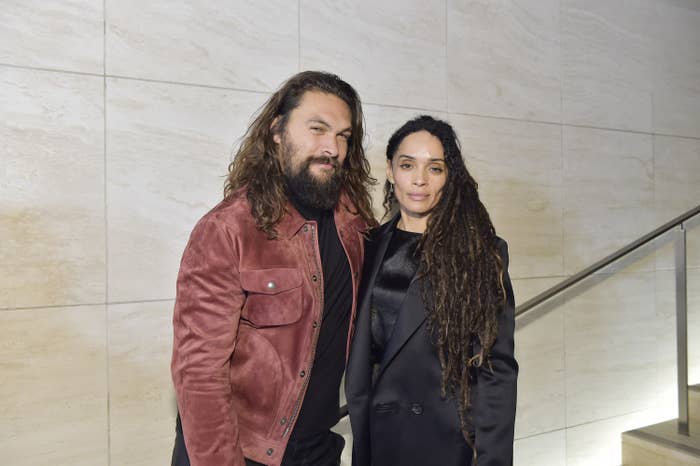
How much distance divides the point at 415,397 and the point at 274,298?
576 mm

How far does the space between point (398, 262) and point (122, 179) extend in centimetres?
116

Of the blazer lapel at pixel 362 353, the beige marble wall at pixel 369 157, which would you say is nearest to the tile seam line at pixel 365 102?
the beige marble wall at pixel 369 157

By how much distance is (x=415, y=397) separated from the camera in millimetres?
1680

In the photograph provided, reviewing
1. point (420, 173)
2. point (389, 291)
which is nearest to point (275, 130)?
Result: point (420, 173)

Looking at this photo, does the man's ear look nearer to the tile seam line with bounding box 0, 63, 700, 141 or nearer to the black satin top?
→ the black satin top

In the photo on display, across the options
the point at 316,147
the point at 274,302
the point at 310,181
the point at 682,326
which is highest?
the point at 316,147

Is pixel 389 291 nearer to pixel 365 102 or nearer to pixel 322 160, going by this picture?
pixel 322 160

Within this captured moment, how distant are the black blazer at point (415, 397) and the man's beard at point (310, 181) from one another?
375 millimetres

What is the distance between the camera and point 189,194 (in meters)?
2.21

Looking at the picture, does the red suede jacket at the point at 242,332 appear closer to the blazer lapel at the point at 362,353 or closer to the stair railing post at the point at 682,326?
the blazer lapel at the point at 362,353

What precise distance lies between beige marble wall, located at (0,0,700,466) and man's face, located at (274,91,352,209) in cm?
75

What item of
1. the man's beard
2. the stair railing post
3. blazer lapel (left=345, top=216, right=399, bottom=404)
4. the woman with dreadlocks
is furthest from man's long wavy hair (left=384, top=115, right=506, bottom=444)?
the stair railing post

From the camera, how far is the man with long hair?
1394 mm

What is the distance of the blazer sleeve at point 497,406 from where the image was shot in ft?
5.26
